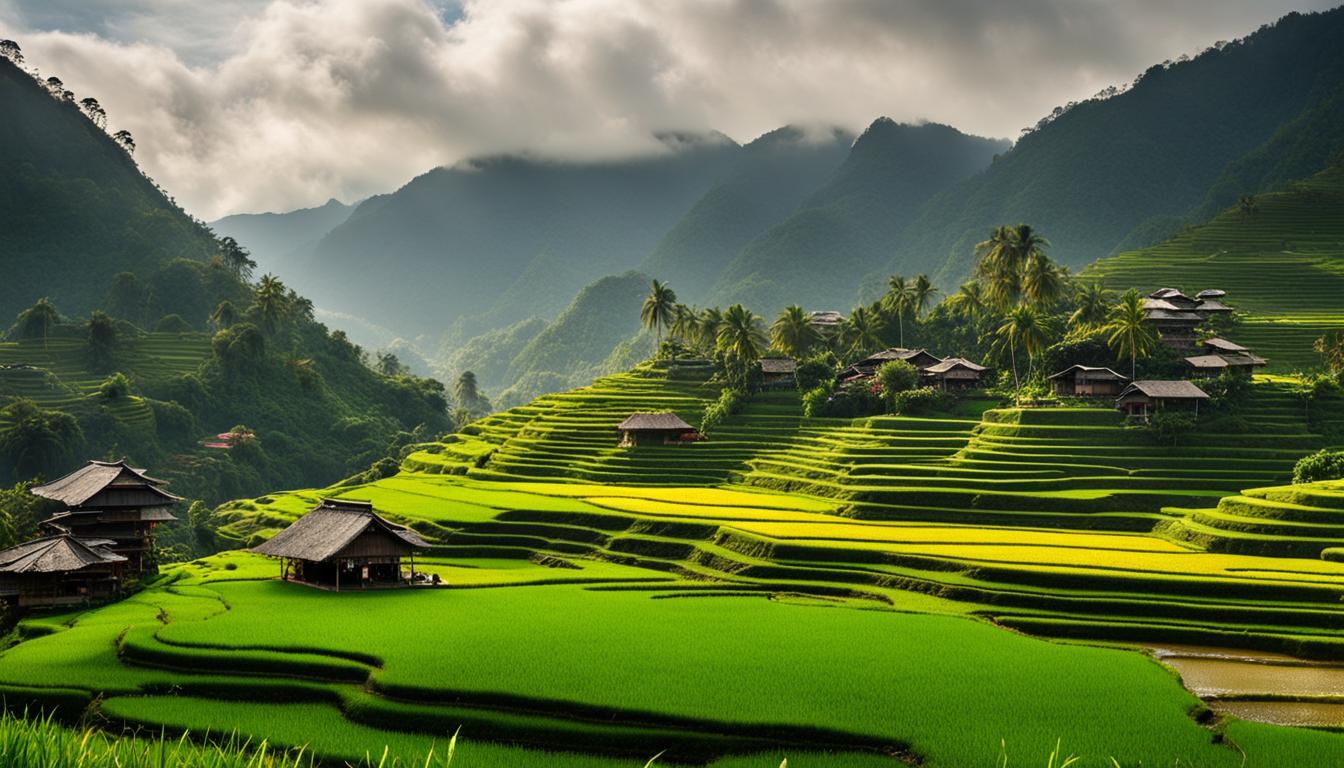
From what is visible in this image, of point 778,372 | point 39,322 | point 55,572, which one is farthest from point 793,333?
point 39,322

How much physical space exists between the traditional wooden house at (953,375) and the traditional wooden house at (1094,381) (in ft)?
26.0

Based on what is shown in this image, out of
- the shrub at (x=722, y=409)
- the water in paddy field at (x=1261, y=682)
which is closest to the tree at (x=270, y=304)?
the shrub at (x=722, y=409)

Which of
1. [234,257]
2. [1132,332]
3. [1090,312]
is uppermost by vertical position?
[234,257]

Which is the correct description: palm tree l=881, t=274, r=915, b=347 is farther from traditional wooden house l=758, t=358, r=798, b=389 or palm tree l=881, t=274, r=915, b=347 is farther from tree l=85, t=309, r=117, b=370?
tree l=85, t=309, r=117, b=370

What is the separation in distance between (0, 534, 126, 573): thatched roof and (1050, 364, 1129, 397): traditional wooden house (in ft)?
164

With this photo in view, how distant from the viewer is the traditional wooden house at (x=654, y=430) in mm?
62281

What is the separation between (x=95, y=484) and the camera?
3838cm

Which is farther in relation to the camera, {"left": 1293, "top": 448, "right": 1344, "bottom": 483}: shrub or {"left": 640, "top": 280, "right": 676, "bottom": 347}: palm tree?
{"left": 640, "top": 280, "right": 676, "bottom": 347}: palm tree

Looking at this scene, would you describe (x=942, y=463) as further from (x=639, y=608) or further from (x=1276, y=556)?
(x=639, y=608)

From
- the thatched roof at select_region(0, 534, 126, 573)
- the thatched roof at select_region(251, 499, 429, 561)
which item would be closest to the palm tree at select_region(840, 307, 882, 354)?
the thatched roof at select_region(251, 499, 429, 561)

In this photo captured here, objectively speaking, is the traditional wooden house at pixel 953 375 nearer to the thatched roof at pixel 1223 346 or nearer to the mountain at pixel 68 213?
the thatched roof at pixel 1223 346

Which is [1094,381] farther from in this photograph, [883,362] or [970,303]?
[970,303]

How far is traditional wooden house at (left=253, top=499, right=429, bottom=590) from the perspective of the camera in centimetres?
3294

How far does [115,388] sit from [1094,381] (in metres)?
77.9
